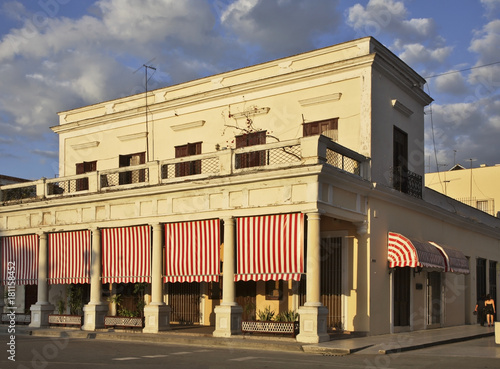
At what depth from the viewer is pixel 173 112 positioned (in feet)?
78.1

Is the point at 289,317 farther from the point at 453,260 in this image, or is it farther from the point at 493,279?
the point at 493,279

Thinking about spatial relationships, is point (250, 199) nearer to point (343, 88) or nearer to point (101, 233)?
point (343, 88)

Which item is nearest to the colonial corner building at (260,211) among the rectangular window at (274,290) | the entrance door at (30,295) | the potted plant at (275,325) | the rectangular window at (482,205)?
the rectangular window at (274,290)

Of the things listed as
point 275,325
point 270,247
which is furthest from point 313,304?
point 270,247

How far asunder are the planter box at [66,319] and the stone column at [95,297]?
9.1 inches

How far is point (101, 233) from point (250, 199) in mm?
6465

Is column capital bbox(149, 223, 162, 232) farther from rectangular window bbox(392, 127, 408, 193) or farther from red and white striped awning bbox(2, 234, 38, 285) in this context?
rectangular window bbox(392, 127, 408, 193)

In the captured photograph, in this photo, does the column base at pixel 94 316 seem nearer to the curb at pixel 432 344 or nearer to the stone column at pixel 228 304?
the stone column at pixel 228 304

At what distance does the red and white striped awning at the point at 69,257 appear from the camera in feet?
73.4

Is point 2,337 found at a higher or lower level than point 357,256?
lower

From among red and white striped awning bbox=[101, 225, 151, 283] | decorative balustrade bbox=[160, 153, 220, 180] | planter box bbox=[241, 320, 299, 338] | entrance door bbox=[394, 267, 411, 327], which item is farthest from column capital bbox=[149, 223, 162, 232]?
entrance door bbox=[394, 267, 411, 327]

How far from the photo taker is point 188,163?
73.4 ft

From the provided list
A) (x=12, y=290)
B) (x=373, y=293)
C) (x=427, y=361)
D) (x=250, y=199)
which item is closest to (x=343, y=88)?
(x=250, y=199)

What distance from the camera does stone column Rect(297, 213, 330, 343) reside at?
650 inches
